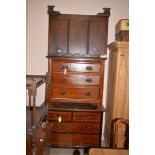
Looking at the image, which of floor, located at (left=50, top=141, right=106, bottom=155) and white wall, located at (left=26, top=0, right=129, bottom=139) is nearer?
floor, located at (left=50, top=141, right=106, bottom=155)

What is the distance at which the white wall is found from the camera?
334 centimetres

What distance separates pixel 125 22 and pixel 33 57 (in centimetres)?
162

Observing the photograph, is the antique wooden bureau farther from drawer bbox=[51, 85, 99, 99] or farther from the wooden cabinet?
the wooden cabinet

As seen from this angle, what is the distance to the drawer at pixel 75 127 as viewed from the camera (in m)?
3.05

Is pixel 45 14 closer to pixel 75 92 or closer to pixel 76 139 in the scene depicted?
pixel 75 92

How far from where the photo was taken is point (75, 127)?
120 inches

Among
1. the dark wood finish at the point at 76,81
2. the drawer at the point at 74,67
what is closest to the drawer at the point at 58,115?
the dark wood finish at the point at 76,81

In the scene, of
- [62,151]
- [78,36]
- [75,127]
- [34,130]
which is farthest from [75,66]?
[34,130]

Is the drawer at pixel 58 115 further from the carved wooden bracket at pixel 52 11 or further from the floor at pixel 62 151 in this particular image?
the carved wooden bracket at pixel 52 11

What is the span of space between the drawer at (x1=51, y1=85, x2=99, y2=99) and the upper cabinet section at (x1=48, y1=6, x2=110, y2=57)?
0.61 m

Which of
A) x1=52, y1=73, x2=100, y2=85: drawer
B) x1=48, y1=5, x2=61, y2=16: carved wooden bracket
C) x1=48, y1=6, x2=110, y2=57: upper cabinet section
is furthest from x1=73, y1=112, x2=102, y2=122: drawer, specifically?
x1=48, y1=5, x2=61, y2=16: carved wooden bracket

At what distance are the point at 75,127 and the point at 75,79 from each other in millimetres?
741

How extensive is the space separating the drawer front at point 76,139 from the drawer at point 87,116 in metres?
0.25
